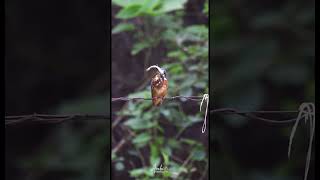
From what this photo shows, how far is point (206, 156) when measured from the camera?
4.96ft

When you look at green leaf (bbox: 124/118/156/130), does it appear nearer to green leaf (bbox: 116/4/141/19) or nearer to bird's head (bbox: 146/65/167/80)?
bird's head (bbox: 146/65/167/80)

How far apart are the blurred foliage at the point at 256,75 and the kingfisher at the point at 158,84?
143 mm

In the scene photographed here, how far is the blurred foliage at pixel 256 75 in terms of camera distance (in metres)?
1.46

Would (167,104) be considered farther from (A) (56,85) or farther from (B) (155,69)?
(A) (56,85)

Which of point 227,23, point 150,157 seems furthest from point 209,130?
point 227,23

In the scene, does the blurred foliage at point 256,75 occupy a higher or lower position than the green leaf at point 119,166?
higher

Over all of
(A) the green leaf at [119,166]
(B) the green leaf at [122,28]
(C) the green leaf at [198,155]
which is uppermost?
(B) the green leaf at [122,28]

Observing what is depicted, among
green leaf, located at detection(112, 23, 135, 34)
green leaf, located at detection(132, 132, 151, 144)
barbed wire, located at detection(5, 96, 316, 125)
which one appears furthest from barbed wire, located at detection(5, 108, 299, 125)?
green leaf, located at detection(112, 23, 135, 34)

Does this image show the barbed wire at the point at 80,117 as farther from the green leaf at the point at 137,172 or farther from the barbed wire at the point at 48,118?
the green leaf at the point at 137,172

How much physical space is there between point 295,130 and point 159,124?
38 cm

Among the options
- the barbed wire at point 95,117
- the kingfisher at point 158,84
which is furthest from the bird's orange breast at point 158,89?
the barbed wire at point 95,117

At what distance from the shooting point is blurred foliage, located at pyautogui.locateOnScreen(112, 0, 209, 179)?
152 cm

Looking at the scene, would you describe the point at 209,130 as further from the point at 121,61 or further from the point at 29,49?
the point at 29,49

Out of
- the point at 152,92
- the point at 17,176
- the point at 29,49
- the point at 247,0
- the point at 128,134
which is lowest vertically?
the point at 17,176
